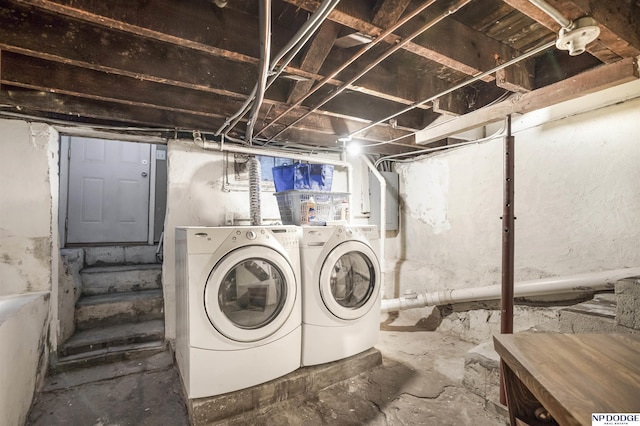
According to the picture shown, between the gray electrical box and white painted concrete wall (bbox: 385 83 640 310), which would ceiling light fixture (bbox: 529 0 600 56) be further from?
the gray electrical box

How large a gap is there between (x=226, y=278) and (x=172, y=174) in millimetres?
1238

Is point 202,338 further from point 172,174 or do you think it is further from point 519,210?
point 519,210

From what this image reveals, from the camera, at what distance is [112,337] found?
2.45 metres

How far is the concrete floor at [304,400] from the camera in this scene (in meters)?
1.74

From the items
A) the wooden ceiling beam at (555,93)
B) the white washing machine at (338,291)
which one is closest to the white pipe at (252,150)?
the white washing machine at (338,291)

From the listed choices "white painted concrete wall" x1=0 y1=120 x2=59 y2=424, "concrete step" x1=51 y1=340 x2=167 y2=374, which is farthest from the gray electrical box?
"white painted concrete wall" x1=0 y1=120 x2=59 y2=424

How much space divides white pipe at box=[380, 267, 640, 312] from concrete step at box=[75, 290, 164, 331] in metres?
2.36

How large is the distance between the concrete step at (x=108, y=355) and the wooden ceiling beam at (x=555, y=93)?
3085 mm

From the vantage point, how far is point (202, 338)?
1682 millimetres

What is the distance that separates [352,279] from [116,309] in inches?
87.4

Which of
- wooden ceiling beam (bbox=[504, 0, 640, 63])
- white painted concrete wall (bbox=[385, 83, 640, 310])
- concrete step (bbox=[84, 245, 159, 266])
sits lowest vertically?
concrete step (bbox=[84, 245, 159, 266])

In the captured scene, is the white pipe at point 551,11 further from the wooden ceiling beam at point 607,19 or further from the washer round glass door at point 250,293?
the washer round glass door at point 250,293

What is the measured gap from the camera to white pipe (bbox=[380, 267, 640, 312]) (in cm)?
188

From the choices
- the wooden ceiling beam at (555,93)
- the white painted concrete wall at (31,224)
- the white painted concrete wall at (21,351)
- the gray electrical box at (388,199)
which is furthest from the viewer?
the gray electrical box at (388,199)
